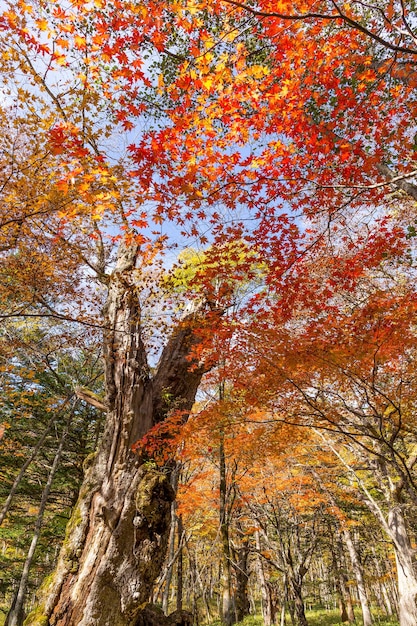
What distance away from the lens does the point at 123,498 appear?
607cm

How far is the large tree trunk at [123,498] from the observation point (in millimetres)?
5348

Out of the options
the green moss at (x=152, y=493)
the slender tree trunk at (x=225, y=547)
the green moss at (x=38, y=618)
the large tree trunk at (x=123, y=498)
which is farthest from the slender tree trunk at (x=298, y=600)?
the green moss at (x=38, y=618)

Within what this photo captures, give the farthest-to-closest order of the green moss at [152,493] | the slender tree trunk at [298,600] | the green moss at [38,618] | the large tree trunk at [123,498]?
the slender tree trunk at [298,600] → the green moss at [152,493] → the large tree trunk at [123,498] → the green moss at [38,618]

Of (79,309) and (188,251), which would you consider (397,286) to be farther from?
(79,309)

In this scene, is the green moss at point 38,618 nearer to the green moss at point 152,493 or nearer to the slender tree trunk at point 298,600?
the green moss at point 152,493

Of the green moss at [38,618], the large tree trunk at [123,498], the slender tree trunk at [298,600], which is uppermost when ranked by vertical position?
the large tree trunk at [123,498]

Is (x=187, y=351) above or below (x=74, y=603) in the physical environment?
above

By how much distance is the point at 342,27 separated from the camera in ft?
22.3

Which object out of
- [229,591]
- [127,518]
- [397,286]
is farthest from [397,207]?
[229,591]

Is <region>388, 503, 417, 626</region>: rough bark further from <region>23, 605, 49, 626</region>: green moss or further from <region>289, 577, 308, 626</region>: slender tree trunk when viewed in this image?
<region>23, 605, 49, 626</region>: green moss

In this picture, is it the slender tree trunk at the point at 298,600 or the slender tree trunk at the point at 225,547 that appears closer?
the slender tree trunk at the point at 225,547

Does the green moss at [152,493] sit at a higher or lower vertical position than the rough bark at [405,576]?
higher

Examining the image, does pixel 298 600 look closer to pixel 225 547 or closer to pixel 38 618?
pixel 225 547

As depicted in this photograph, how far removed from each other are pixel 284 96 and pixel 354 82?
144 cm
